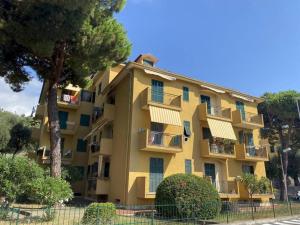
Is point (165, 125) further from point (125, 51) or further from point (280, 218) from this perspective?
point (280, 218)

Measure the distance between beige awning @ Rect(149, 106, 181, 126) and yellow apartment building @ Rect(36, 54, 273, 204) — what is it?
3.7 inches

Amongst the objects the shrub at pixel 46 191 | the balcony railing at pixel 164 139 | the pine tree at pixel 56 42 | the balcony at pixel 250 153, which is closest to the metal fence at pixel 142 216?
the shrub at pixel 46 191

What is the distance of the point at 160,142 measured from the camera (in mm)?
21969

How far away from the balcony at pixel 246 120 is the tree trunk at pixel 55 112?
1734 cm

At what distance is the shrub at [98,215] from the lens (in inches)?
463

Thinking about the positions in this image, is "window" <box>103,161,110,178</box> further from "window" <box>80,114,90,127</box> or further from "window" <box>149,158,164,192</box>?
"window" <box>80,114,90,127</box>

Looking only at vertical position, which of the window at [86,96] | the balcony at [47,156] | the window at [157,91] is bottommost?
the balcony at [47,156]

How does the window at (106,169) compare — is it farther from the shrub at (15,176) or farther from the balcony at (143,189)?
the shrub at (15,176)

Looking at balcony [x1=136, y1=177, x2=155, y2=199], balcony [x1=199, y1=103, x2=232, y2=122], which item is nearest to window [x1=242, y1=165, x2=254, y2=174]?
balcony [x1=199, y1=103, x2=232, y2=122]

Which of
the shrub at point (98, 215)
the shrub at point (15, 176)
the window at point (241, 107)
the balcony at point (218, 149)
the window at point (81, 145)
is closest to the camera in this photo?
the shrub at point (98, 215)

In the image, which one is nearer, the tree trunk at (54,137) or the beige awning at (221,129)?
the tree trunk at (54,137)

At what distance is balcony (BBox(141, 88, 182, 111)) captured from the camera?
2258 cm

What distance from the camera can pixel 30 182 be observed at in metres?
13.2

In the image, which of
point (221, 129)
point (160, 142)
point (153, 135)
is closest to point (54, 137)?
point (153, 135)
